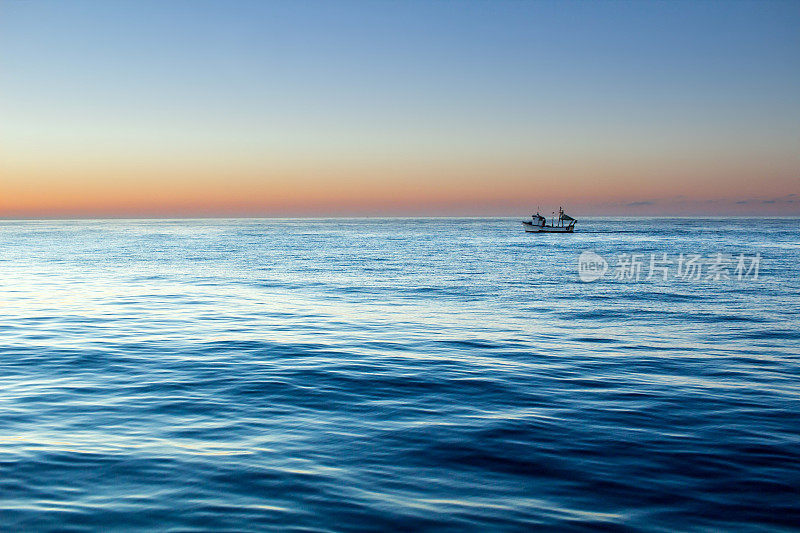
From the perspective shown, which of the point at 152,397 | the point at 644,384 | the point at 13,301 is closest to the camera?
the point at 152,397

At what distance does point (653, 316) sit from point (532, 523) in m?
20.5

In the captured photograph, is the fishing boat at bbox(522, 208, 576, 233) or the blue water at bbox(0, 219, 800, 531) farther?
the fishing boat at bbox(522, 208, 576, 233)

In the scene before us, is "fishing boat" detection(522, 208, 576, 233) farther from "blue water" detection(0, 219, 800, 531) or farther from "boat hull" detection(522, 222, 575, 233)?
"blue water" detection(0, 219, 800, 531)

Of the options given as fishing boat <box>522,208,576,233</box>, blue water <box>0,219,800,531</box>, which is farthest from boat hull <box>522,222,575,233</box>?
blue water <box>0,219,800,531</box>

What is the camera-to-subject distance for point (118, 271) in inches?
1889

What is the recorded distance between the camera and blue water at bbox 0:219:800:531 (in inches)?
295

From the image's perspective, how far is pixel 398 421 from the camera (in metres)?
11.1

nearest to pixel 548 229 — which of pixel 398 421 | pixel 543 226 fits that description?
pixel 543 226

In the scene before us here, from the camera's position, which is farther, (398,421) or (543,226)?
(543,226)

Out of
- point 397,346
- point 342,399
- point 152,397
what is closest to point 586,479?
point 342,399

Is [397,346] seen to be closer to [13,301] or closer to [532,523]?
[532,523]

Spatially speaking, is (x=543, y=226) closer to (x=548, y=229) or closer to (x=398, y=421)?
(x=548, y=229)

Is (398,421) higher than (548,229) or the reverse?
the reverse

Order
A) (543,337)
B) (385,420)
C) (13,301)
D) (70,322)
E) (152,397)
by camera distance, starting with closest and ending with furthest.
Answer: (385,420) → (152,397) → (543,337) → (70,322) → (13,301)
